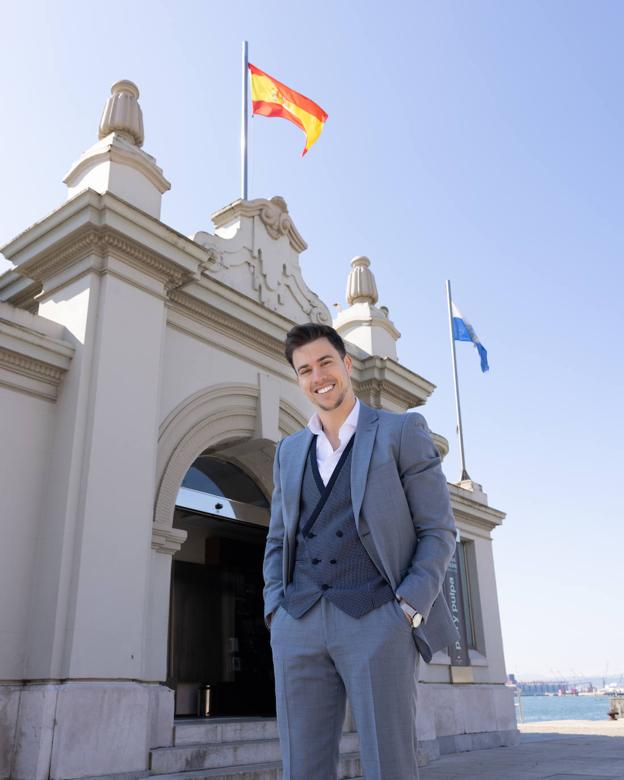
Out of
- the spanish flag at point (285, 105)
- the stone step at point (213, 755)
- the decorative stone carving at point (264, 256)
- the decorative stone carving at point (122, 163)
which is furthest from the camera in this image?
the spanish flag at point (285, 105)

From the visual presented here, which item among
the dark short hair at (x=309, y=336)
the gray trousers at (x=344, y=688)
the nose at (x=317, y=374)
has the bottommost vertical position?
the gray trousers at (x=344, y=688)

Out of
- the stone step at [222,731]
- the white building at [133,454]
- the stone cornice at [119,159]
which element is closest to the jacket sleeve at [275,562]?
the white building at [133,454]

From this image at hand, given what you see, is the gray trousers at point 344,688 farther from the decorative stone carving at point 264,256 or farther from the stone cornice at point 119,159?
the decorative stone carving at point 264,256

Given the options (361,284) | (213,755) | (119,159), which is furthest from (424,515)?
(361,284)

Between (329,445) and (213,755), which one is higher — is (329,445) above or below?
above

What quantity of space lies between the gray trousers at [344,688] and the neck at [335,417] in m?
0.63

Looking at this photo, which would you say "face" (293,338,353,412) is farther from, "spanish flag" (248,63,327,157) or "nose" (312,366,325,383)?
"spanish flag" (248,63,327,157)

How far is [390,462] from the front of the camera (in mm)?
2404

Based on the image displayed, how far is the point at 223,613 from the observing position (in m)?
11.3

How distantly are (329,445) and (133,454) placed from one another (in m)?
4.78

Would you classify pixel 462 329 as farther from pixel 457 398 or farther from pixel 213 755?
pixel 213 755

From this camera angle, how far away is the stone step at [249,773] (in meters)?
6.02

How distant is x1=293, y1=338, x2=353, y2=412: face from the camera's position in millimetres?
2605

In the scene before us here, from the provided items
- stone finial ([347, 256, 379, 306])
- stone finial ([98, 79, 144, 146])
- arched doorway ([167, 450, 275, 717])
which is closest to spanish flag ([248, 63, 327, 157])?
stone finial ([347, 256, 379, 306])
